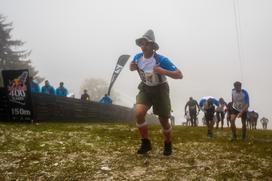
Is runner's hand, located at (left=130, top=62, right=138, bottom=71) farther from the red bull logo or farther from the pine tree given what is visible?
the pine tree

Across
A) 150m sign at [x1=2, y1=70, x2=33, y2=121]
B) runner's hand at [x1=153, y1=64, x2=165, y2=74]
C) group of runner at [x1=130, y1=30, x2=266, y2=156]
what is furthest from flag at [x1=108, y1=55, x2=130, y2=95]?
runner's hand at [x1=153, y1=64, x2=165, y2=74]

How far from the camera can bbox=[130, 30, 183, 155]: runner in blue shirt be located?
675cm

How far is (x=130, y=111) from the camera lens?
29625mm

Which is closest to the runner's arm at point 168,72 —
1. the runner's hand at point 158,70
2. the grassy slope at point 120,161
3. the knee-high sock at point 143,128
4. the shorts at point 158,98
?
the runner's hand at point 158,70

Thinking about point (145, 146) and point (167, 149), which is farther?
point (167, 149)

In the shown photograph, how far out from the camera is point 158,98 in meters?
6.86

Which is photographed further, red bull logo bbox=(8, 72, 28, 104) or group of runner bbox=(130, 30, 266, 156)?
red bull logo bbox=(8, 72, 28, 104)

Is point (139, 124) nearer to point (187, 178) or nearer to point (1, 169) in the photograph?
point (187, 178)

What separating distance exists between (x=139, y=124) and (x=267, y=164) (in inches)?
107

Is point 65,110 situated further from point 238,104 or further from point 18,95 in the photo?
point 238,104

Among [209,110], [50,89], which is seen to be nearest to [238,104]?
[209,110]

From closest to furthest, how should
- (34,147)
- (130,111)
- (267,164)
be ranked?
(267,164), (34,147), (130,111)

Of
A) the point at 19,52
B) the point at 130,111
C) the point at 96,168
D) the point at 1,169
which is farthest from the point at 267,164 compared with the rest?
the point at 19,52

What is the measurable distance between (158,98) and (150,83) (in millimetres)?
358
